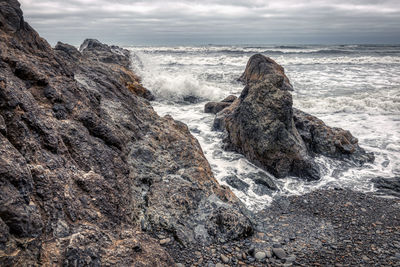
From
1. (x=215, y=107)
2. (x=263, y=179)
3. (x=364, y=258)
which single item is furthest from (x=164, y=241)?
(x=215, y=107)

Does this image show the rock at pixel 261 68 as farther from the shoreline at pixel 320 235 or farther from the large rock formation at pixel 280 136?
the shoreline at pixel 320 235

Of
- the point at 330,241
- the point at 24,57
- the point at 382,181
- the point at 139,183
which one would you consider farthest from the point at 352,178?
the point at 24,57

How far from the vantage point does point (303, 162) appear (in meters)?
7.97

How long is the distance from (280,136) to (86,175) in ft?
19.8

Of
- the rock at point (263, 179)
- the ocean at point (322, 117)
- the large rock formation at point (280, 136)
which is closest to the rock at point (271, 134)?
the large rock formation at point (280, 136)

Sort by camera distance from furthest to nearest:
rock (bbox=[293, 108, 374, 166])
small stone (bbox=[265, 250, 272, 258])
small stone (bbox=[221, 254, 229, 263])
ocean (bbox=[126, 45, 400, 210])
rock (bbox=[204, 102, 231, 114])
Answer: rock (bbox=[204, 102, 231, 114])
rock (bbox=[293, 108, 374, 166])
ocean (bbox=[126, 45, 400, 210])
small stone (bbox=[265, 250, 272, 258])
small stone (bbox=[221, 254, 229, 263])

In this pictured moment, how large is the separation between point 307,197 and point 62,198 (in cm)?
577

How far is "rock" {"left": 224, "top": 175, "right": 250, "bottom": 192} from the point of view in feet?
23.5

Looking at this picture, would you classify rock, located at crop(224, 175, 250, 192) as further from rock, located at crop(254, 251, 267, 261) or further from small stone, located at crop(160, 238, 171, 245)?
small stone, located at crop(160, 238, 171, 245)

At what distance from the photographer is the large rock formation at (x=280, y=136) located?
7.99 metres

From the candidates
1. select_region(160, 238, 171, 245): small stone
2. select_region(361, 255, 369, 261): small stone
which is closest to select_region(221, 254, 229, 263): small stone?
select_region(160, 238, 171, 245): small stone

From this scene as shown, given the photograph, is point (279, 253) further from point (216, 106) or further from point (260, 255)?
point (216, 106)

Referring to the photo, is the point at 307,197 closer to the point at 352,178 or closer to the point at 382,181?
the point at 352,178

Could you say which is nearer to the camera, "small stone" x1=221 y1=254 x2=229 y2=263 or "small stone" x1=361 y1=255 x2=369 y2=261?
"small stone" x1=221 y1=254 x2=229 y2=263
